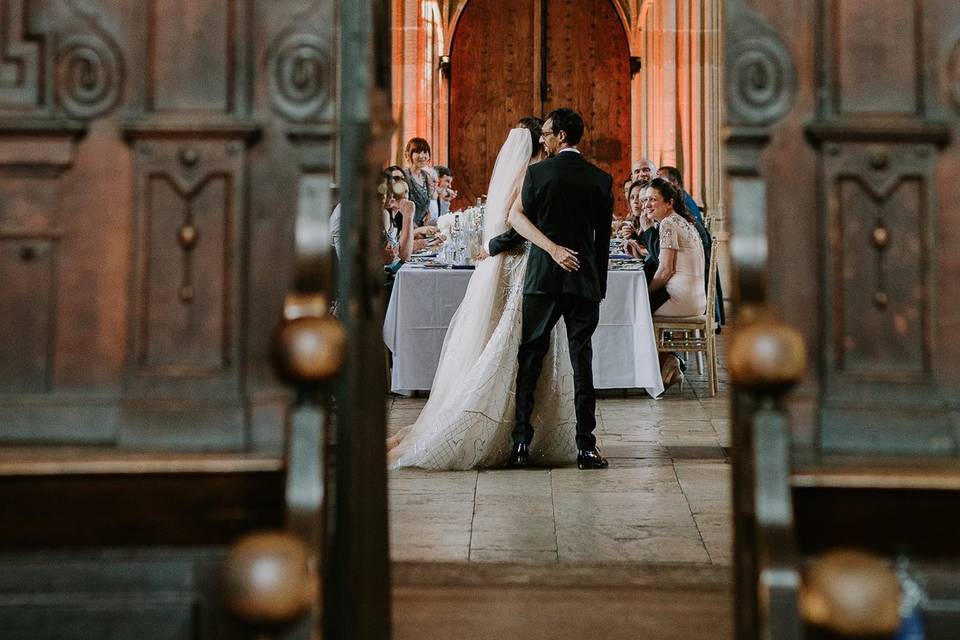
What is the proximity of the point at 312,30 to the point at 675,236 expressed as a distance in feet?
19.1

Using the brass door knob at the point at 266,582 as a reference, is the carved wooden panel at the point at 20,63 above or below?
above

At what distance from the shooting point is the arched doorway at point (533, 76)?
20.0 metres

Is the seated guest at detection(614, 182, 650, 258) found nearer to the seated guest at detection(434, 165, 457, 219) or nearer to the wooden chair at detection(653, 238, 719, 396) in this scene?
the wooden chair at detection(653, 238, 719, 396)

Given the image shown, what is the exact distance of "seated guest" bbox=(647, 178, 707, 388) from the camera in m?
7.74

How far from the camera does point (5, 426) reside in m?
2.21

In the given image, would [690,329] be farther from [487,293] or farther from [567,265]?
[567,265]

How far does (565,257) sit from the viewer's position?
17.3 feet

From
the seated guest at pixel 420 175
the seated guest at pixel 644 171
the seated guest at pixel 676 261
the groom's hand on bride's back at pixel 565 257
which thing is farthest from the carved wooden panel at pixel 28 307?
the seated guest at pixel 644 171

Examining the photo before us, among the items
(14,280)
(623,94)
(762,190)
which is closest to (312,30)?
(14,280)

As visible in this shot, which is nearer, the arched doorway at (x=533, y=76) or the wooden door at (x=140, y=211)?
the wooden door at (x=140, y=211)

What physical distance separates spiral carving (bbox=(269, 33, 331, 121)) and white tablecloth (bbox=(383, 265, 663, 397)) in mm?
5168

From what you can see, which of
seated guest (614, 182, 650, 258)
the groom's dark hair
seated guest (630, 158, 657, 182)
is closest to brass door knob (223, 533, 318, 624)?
the groom's dark hair

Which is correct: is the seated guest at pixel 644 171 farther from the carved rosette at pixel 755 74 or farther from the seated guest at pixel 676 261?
the carved rosette at pixel 755 74

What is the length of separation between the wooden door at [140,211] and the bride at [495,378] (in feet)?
10.4
